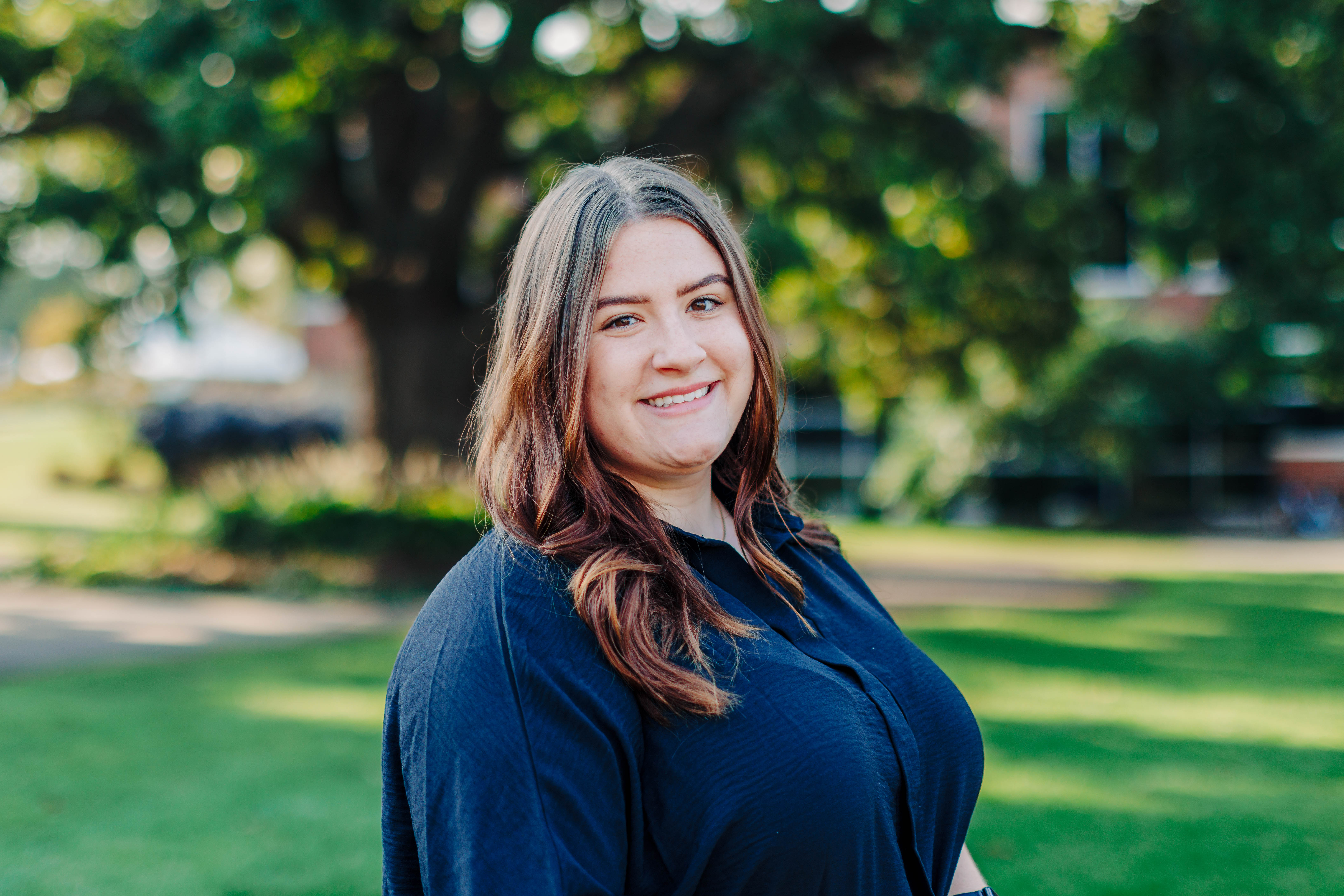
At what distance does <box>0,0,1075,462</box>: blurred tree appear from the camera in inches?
343

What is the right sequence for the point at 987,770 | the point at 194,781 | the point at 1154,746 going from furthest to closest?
the point at 1154,746 → the point at 987,770 → the point at 194,781

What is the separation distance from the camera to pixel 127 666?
7.99 metres

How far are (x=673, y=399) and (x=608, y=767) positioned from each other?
0.59 metres

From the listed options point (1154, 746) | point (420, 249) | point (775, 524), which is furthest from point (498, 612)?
point (420, 249)

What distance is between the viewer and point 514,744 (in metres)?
1.35

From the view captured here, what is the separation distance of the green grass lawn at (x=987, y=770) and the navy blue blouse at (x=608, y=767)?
9.69 feet

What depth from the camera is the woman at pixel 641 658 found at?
1367mm

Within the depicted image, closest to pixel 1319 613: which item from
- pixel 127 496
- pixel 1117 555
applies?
pixel 1117 555

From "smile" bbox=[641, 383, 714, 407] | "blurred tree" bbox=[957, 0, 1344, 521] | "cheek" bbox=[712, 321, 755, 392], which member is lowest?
"smile" bbox=[641, 383, 714, 407]

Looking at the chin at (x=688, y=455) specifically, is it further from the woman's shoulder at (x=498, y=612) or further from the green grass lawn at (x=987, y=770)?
the green grass lawn at (x=987, y=770)

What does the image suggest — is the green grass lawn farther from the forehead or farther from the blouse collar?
the forehead

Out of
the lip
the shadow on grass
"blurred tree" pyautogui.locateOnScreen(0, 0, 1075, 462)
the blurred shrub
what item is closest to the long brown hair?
the lip

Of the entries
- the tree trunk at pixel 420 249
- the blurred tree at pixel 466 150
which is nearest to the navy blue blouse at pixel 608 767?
the blurred tree at pixel 466 150

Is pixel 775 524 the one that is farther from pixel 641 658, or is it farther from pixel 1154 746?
pixel 1154 746
